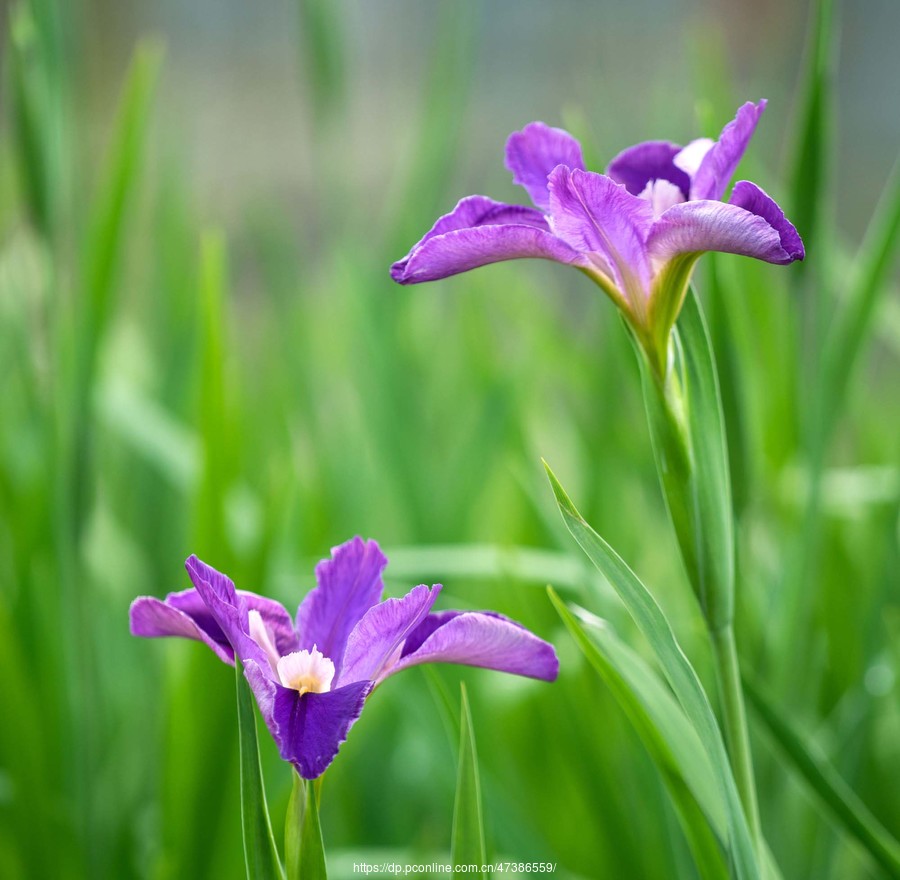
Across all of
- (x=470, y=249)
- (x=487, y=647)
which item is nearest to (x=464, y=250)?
(x=470, y=249)

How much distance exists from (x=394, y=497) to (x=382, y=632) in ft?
1.55

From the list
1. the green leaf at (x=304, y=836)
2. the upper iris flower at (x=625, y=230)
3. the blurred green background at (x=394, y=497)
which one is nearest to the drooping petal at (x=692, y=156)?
the upper iris flower at (x=625, y=230)

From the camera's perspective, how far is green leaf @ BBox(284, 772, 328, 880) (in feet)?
0.86

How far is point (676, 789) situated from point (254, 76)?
3.34 meters

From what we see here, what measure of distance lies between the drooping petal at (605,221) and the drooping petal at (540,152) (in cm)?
5

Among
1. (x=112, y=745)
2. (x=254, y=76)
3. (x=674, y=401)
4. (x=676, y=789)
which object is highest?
(x=254, y=76)

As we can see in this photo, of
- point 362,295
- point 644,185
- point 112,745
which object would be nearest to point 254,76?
point 362,295

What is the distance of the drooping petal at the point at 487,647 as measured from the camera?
0.87 feet

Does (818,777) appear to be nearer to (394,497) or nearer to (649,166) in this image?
(649,166)

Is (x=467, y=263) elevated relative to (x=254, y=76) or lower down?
lower down

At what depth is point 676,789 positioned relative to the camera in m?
0.34

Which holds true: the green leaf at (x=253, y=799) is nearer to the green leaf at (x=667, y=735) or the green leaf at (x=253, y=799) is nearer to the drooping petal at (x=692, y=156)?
the green leaf at (x=667, y=735)

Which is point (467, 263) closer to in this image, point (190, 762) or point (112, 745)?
Result: point (190, 762)

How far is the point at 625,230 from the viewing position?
29cm
